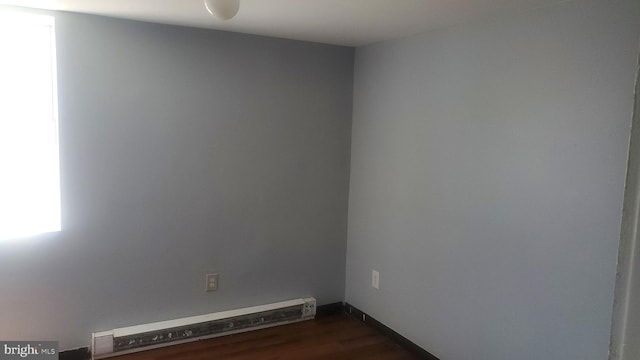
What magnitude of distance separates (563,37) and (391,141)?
1252 mm

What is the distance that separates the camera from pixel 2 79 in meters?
2.58

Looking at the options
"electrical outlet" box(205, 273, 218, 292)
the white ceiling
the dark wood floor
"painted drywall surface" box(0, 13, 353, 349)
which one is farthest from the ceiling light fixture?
the dark wood floor

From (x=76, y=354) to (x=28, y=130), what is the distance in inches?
51.2

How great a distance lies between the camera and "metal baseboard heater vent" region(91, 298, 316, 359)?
2.80 m

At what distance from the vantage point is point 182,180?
116 inches

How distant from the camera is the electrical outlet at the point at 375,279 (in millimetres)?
3291

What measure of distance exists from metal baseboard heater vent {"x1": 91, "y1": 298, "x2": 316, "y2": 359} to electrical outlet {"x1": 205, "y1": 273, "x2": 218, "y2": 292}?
0.17 m

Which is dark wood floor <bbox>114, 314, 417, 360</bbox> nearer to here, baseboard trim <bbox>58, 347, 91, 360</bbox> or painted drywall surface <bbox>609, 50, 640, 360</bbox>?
baseboard trim <bbox>58, 347, 91, 360</bbox>

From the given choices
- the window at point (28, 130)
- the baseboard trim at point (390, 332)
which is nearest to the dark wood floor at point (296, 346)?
the baseboard trim at point (390, 332)

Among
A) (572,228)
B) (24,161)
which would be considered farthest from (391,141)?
(24,161)

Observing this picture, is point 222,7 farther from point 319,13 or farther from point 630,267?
point 630,267

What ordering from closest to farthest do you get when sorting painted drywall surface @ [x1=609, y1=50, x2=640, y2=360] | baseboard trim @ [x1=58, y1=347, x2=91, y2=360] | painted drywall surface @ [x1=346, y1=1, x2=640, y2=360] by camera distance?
1. painted drywall surface @ [x1=609, y1=50, x2=640, y2=360]
2. painted drywall surface @ [x1=346, y1=1, x2=640, y2=360]
3. baseboard trim @ [x1=58, y1=347, x2=91, y2=360]

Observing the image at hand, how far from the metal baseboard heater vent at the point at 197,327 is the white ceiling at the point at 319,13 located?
181 cm

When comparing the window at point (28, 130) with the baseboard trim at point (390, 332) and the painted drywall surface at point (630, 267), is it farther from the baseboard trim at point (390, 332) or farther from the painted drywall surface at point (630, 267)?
the painted drywall surface at point (630, 267)
